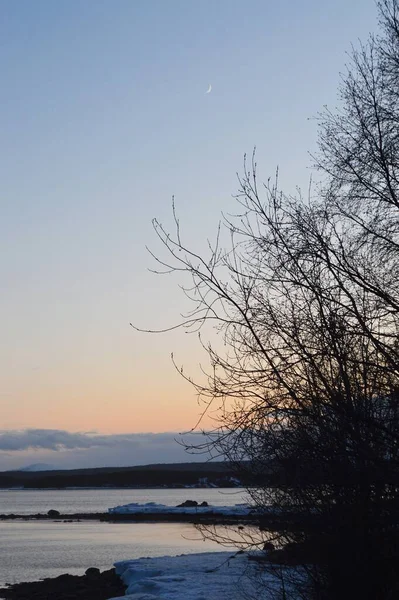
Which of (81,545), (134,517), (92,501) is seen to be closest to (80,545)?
(81,545)

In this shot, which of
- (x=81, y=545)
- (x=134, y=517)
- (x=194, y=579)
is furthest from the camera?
(x=134, y=517)

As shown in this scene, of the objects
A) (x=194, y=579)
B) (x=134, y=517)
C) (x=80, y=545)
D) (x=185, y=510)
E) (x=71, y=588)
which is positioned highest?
(x=185, y=510)

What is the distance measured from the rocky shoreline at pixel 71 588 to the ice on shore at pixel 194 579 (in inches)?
21.1

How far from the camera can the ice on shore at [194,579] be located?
566 inches

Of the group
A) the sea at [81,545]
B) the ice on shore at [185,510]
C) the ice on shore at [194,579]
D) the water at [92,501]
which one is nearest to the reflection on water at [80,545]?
the sea at [81,545]

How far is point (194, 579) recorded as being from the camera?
17.4 m

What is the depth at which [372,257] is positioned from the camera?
7688mm

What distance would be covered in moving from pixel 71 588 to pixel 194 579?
737 cm

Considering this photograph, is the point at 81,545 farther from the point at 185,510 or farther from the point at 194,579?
the point at 194,579

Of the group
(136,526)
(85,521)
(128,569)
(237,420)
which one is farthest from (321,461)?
(85,521)

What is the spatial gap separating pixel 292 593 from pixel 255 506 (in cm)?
188

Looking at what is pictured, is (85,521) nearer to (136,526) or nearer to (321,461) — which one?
(136,526)

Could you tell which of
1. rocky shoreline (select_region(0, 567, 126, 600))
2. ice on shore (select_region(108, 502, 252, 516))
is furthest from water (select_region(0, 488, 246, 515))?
rocky shoreline (select_region(0, 567, 126, 600))

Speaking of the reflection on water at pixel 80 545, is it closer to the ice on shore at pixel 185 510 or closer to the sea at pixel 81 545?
the sea at pixel 81 545
